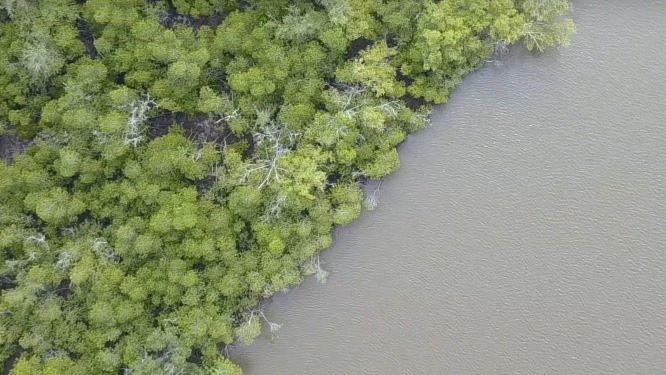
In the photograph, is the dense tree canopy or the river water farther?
the river water

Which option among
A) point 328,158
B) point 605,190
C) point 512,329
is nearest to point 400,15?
point 328,158

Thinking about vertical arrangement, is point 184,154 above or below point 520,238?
above

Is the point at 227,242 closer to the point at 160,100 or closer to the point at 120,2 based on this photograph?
the point at 160,100

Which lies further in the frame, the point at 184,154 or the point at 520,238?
the point at 520,238
